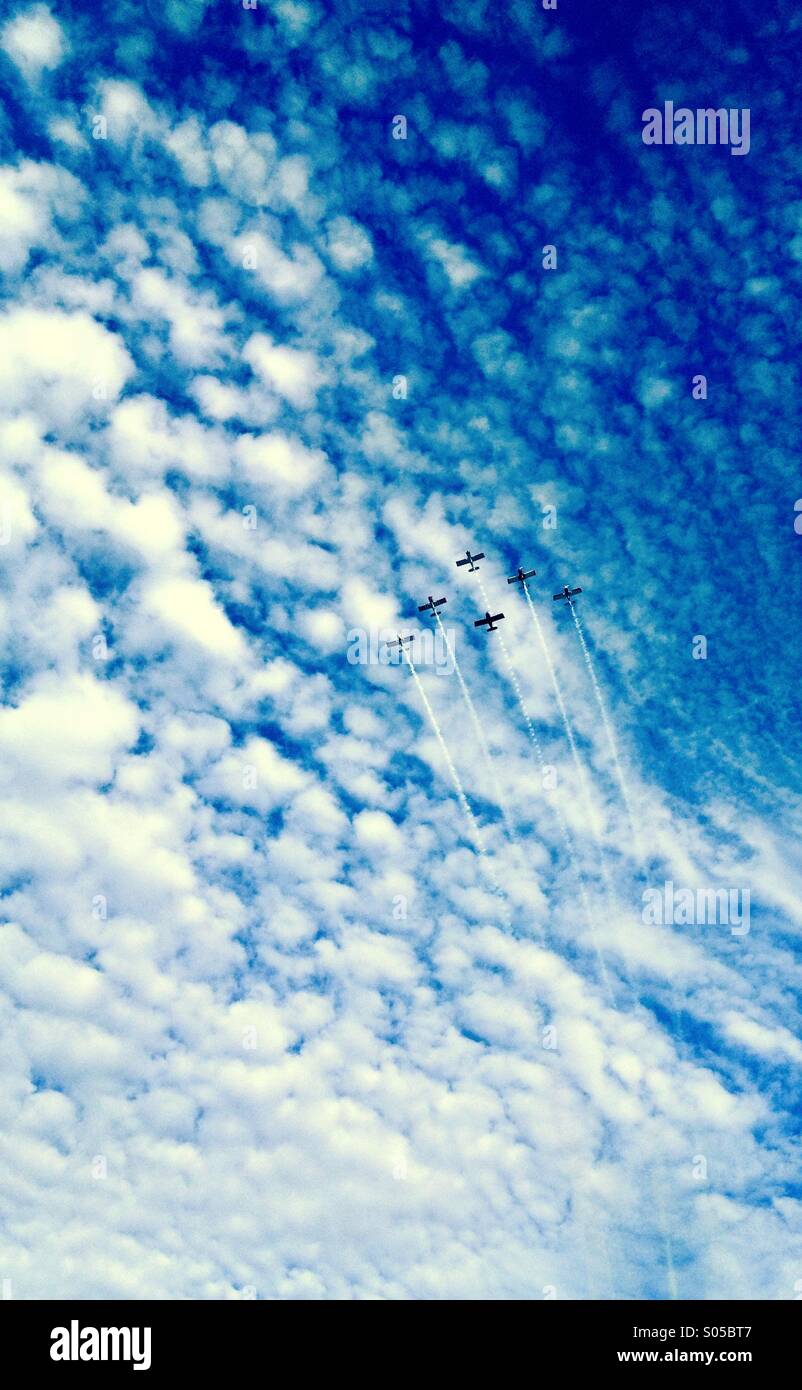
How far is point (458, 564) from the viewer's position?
280 ft

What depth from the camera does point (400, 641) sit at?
80375mm
